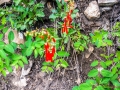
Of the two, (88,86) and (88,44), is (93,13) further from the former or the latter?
(88,86)

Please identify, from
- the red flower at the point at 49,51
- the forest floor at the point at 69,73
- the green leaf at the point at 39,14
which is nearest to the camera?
the red flower at the point at 49,51

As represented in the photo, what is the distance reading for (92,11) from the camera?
2.20 m

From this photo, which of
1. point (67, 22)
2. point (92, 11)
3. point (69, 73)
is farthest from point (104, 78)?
point (92, 11)

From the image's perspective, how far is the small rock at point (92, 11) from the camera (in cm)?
220

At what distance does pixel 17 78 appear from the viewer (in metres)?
2.21

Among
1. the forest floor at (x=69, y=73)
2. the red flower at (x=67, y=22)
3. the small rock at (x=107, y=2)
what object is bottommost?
the forest floor at (x=69, y=73)

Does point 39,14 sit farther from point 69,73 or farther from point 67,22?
point 69,73

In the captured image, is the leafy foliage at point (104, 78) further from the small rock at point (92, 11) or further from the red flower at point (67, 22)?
the small rock at point (92, 11)

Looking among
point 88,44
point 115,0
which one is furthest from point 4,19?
point 115,0

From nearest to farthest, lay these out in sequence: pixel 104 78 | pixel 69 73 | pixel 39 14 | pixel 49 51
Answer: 1. pixel 49 51
2. pixel 104 78
3. pixel 39 14
4. pixel 69 73

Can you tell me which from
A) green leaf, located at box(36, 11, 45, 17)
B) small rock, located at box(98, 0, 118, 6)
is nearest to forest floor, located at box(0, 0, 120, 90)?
small rock, located at box(98, 0, 118, 6)

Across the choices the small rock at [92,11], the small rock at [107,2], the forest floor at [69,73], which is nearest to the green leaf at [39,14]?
the forest floor at [69,73]

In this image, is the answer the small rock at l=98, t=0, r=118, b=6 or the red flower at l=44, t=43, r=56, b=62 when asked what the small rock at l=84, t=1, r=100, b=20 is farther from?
the red flower at l=44, t=43, r=56, b=62

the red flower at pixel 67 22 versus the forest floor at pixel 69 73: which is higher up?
the red flower at pixel 67 22
